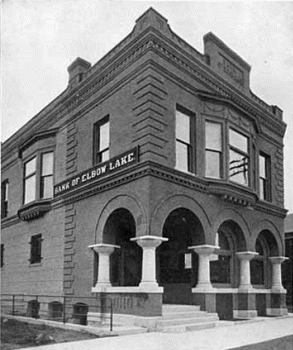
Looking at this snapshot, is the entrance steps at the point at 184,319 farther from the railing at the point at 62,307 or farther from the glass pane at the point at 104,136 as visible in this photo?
the glass pane at the point at 104,136

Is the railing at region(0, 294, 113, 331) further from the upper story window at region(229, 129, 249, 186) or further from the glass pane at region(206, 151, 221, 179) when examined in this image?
the upper story window at region(229, 129, 249, 186)

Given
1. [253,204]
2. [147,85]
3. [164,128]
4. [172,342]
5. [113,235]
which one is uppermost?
[147,85]

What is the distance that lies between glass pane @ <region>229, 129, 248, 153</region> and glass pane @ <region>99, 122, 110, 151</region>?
13.1 ft

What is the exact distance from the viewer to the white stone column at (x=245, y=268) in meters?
15.6

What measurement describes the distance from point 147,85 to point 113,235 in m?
4.37

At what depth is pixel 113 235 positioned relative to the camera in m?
13.9

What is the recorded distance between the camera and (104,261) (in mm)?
13422

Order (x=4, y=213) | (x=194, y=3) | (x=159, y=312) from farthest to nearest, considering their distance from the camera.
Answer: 1. (x=4, y=213)
2. (x=159, y=312)
3. (x=194, y=3)

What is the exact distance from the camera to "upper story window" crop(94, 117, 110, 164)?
14.4 m

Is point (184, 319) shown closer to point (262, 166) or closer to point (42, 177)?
point (42, 177)

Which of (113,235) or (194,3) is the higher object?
(194,3)

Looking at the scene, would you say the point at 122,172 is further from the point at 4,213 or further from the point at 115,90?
the point at 4,213

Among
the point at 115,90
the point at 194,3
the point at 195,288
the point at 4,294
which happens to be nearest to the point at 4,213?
the point at 4,294

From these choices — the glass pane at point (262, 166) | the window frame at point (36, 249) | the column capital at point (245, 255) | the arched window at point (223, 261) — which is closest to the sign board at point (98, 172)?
the window frame at point (36, 249)
